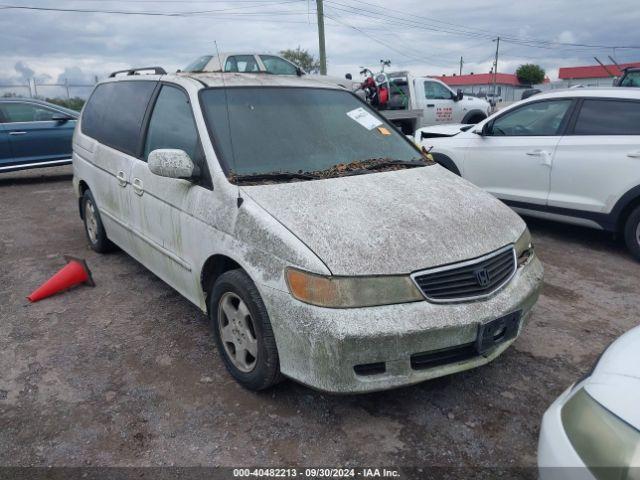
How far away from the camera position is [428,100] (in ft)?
44.4

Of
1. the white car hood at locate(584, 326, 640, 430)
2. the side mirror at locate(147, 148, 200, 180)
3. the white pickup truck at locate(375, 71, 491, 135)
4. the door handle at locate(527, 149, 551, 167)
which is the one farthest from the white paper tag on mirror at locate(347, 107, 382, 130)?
the white pickup truck at locate(375, 71, 491, 135)

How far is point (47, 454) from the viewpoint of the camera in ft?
8.38

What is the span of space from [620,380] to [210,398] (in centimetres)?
209

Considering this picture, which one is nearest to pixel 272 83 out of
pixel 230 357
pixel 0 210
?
pixel 230 357

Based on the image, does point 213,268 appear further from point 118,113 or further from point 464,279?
point 118,113

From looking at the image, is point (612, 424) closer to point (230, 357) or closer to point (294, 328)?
point (294, 328)

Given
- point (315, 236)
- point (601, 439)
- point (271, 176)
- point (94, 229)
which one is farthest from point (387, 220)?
point (94, 229)

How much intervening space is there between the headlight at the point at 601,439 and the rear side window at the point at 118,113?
138 inches

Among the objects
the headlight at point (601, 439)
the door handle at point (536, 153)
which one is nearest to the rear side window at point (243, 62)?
the door handle at point (536, 153)

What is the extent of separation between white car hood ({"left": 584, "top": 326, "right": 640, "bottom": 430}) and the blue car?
10324 mm

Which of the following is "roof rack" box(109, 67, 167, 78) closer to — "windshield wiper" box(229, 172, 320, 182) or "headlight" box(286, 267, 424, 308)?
"windshield wiper" box(229, 172, 320, 182)

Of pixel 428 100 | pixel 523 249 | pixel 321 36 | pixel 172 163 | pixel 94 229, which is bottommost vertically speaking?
pixel 94 229

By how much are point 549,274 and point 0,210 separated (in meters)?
7.67

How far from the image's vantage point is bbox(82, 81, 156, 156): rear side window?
4184 mm
